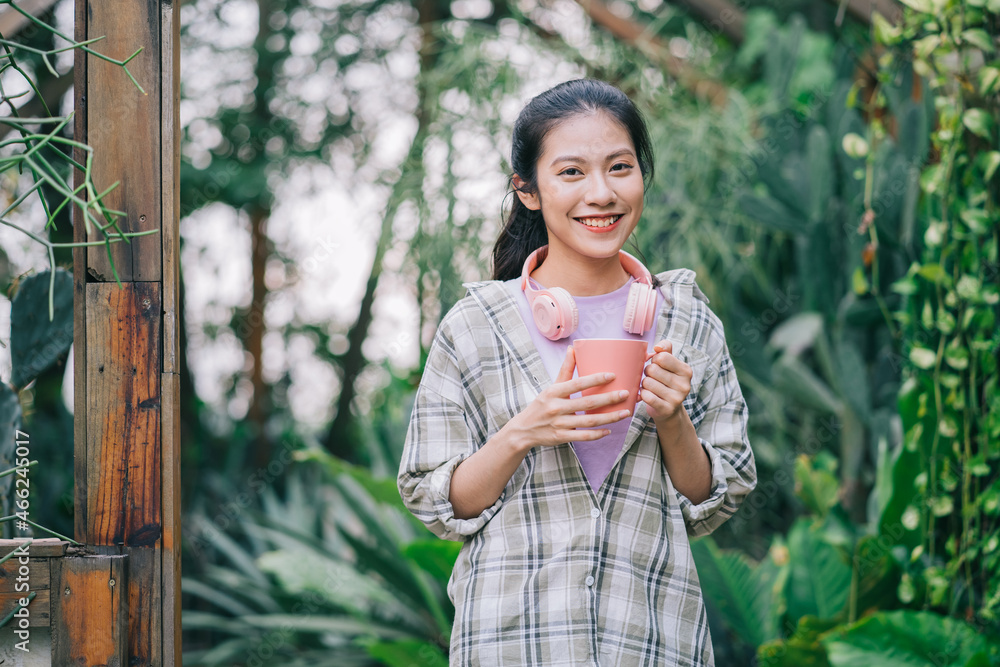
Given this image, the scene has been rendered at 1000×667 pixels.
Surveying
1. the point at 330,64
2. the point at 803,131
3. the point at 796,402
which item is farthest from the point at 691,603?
the point at 330,64

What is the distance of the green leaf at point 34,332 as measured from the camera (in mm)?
1420

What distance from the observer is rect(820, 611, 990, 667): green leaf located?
2018 mm

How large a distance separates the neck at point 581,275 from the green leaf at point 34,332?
81cm

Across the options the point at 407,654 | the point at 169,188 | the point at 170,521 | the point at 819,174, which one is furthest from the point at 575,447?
the point at 819,174

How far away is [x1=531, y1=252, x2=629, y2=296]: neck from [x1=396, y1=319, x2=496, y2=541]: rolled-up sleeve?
18 centimetres

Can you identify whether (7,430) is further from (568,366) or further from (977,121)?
(977,121)

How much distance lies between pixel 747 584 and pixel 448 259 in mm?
1546

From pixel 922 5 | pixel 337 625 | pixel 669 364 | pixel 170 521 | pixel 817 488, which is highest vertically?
pixel 922 5

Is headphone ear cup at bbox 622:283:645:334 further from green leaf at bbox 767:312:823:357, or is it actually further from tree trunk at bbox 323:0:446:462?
tree trunk at bbox 323:0:446:462

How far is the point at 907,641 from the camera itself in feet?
6.67

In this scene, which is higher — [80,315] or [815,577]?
[80,315]

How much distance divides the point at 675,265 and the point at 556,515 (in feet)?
6.71

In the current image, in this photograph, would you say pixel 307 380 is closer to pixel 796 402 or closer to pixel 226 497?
pixel 226 497

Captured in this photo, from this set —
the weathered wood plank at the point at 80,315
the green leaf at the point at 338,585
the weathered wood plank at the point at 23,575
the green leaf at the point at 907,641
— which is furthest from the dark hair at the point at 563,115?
the green leaf at the point at 338,585
